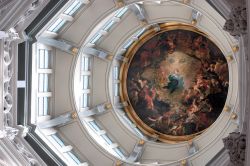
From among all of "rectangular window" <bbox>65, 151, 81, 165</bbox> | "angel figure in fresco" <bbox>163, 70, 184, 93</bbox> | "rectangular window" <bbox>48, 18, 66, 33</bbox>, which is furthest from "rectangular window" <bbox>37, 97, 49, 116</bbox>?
"angel figure in fresco" <bbox>163, 70, 184, 93</bbox>

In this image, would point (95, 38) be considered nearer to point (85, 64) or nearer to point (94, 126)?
point (85, 64)

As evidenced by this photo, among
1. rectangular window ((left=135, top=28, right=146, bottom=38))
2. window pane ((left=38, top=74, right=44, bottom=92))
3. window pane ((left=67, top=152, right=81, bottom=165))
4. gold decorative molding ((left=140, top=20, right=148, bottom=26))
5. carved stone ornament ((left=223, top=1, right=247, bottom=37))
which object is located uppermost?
gold decorative molding ((left=140, top=20, right=148, bottom=26))

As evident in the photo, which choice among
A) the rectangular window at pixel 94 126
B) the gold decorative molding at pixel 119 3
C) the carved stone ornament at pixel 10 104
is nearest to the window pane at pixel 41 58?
the carved stone ornament at pixel 10 104

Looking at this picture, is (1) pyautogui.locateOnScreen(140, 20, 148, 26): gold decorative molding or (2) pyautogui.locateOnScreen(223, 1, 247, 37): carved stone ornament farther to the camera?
(1) pyautogui.locateOnScreen(140, 20, 148, 26): gold decorative molding

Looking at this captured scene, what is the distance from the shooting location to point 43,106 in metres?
17.3

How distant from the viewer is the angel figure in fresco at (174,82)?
22.7 metres

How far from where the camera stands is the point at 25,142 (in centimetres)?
1427

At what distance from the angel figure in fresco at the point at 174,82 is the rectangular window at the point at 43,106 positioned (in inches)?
327

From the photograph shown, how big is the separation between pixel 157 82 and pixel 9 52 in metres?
11.6

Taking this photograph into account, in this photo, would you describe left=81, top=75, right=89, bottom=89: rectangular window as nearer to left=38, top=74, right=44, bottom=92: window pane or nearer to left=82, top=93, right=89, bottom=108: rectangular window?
left=82, top=93, right=89, bottom=108: rectangular window

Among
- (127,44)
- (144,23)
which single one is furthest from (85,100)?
(144,23)

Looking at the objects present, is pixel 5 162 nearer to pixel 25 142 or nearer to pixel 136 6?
pixel 25 142

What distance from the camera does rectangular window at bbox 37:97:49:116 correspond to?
16797 mm

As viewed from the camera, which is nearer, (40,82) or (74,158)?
(40,82)
